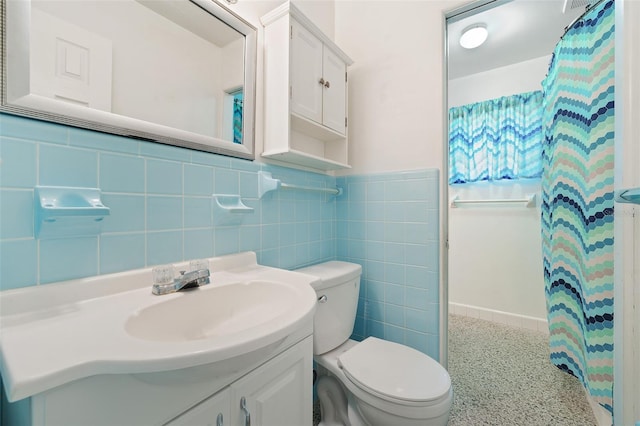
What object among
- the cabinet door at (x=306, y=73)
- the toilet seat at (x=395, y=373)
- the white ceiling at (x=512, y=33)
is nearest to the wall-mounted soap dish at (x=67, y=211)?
the cabinet door at (x=306, y=73)

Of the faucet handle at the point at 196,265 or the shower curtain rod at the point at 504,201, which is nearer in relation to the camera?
the faucet handle at the point at 196,265

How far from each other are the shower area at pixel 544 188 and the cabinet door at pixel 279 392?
4.08 feet

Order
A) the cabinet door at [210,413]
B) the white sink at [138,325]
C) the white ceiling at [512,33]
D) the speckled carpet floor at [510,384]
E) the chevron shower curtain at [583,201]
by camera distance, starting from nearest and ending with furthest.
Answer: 1. the white sink at [138,325]
2. the cabinet door at [210,413]
3. the chevron shower curtain at [583,201]
4. the speckled carpet floor at [510,384]
5. the white ceiling at [512,33]

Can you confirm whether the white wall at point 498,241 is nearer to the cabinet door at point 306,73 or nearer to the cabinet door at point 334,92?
the cabinet door at point 334,92

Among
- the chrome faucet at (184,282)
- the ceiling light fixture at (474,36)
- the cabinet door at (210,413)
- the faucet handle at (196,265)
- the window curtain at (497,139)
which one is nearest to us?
the cabinet door at (210,413)

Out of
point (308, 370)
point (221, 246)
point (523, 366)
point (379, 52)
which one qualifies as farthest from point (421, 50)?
point (523, 366)

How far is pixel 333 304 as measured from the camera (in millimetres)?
1230

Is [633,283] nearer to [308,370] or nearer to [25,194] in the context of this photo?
[308,370]

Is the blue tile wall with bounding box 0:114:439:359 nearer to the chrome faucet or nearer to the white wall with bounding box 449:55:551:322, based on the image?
the chrome faucet

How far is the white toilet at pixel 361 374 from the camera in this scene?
0.91 metres

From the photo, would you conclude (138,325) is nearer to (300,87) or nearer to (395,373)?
(395,373)

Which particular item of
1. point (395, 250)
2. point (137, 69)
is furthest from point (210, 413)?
point (395, 250)

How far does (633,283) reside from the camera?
77cm

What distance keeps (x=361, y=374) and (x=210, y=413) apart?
0.65 metres
